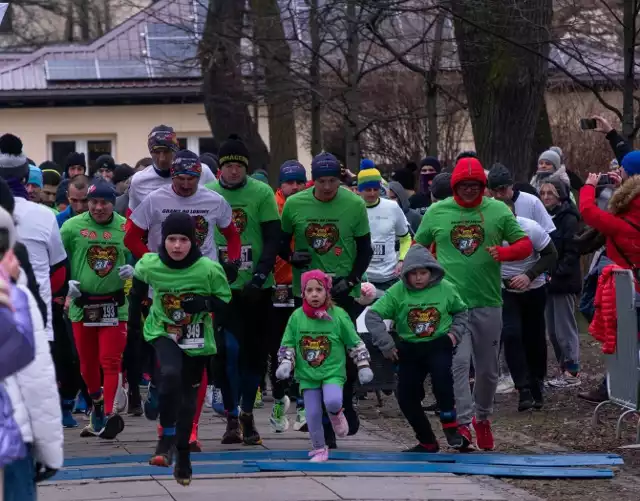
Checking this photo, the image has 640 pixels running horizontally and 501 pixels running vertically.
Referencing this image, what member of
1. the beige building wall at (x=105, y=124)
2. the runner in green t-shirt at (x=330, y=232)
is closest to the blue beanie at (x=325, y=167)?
the runner in green t-shirt at (x=330, y=232)

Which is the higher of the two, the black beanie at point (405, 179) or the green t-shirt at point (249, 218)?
the black beanie at point (405, 179)

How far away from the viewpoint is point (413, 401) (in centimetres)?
1007

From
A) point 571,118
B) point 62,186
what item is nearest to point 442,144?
point 571,118

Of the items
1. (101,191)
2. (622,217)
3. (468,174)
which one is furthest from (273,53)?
(622,217)

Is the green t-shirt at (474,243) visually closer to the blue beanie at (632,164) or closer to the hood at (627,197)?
the hood at (627,197)

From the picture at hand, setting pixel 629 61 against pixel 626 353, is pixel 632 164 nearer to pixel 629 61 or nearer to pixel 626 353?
pixel 626 353

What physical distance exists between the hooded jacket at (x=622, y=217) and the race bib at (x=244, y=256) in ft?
7.91

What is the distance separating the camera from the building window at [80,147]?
39344 mm

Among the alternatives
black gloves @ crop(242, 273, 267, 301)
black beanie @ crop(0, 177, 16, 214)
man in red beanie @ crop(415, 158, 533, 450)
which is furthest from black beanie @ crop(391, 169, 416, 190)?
black beanie @ crop(0, 177, 16, 214)

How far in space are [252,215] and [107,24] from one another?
38.8m

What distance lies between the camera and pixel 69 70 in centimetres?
3938

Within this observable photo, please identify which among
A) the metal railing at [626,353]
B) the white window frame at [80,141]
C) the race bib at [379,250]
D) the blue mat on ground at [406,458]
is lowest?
the blue mat on ground at [406,458]

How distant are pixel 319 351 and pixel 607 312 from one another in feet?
7.75

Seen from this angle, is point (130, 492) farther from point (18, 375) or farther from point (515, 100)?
point (515, 100)
